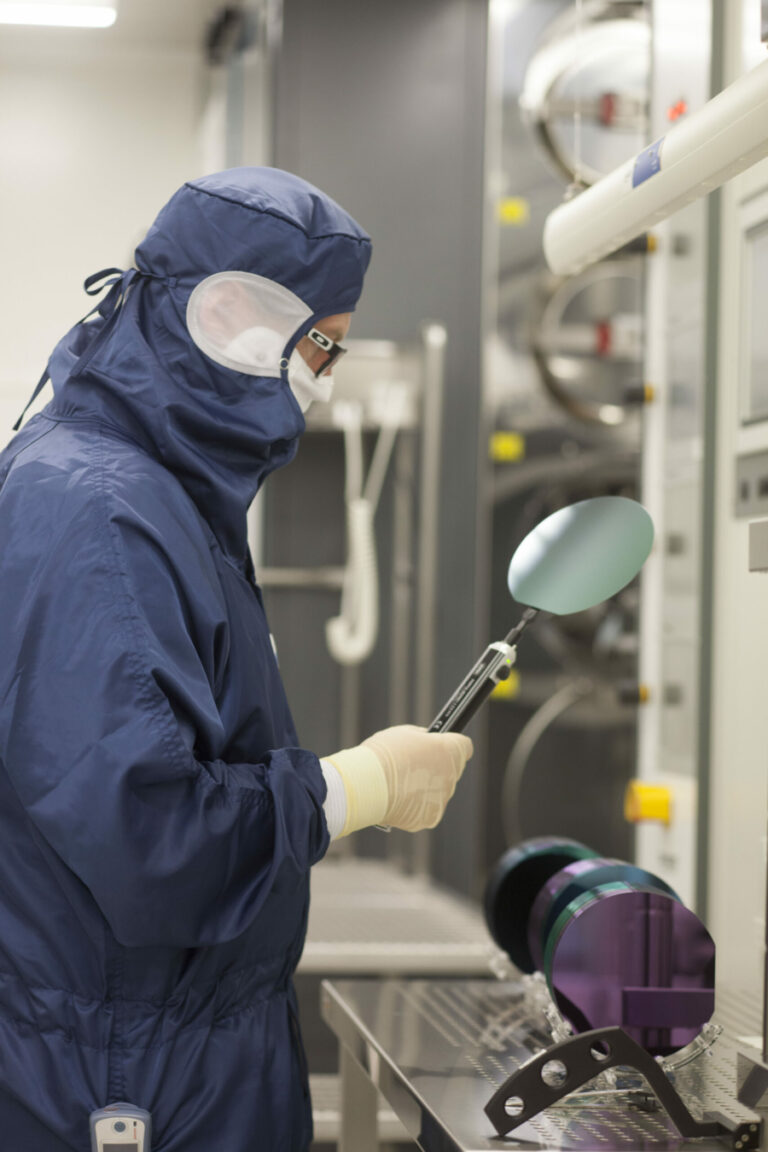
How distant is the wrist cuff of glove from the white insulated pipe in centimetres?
62

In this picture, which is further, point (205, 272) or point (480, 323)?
point (480, 323)

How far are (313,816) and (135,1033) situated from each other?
0.27 meters

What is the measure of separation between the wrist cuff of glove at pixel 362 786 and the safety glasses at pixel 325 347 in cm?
42

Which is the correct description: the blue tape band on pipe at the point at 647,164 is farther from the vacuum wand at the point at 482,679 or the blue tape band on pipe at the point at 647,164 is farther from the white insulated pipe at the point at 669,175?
the vacuum wand at the point at 482,679

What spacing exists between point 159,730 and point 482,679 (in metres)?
0.36

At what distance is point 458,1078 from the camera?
1.22m

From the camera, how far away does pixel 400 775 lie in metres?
1.32

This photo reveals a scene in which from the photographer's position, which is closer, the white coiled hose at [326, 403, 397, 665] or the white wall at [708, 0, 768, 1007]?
the white wall at [708, 0, 768, 1007]

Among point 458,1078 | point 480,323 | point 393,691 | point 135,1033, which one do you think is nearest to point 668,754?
point 458,1078

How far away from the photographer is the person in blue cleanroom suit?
1.11 metres

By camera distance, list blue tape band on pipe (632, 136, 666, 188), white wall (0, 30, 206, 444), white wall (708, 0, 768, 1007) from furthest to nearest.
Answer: white wall (0, 30, 206, 444) → white wall (708, 0, 768, 1007) → blue tape band on pipe (632, 136, 666, 188)

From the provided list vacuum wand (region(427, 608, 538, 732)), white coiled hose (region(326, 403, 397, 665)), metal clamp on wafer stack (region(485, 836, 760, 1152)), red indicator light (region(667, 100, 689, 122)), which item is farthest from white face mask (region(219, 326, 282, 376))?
white coiled hose (region(326, 403, 397, 665))

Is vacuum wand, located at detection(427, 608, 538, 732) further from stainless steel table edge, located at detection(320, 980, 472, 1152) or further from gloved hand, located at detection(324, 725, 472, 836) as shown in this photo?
stainless steel table edge, located at detection(320, 980, 472, 1152)

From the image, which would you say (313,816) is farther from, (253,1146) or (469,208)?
(469,208)
